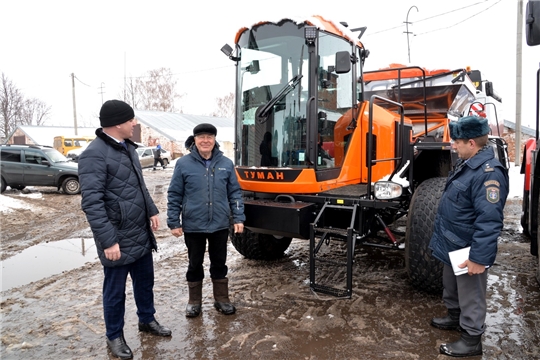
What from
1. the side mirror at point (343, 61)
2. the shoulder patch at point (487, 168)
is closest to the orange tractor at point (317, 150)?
the side mirror at point (343, 61)

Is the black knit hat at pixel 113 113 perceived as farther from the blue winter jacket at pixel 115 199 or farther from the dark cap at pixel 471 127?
the dark cap at pixel 471 127

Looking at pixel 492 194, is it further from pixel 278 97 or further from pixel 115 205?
pixel 115 205

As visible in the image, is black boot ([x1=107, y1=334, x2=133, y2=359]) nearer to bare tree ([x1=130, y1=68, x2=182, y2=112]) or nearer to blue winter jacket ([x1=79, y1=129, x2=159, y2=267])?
blue winter jacket ([x1=79, y1=129, x2=159, y2=267])

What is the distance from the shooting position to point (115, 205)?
300 cm

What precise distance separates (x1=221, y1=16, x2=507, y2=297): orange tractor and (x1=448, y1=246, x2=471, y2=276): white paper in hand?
0.81 meters

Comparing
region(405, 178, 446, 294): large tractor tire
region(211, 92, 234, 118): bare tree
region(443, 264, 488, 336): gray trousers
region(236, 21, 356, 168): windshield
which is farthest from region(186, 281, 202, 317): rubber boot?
region(211, 92, 234, 118): bare tree

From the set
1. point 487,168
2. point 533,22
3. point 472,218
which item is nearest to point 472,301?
point 472,218

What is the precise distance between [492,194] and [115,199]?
263 centimetres

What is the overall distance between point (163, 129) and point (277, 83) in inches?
1240

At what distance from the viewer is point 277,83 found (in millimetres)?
4137

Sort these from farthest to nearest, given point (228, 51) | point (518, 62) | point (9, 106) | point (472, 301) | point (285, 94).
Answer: point (9, 106)
point (518, 62)
point (228, 51)
point (285, 94)
point (472, 301)

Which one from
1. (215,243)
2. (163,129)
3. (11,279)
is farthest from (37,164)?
(163,129)

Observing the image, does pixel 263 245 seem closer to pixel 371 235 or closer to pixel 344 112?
pixel 371 235

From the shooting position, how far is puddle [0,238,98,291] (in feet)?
16.8
